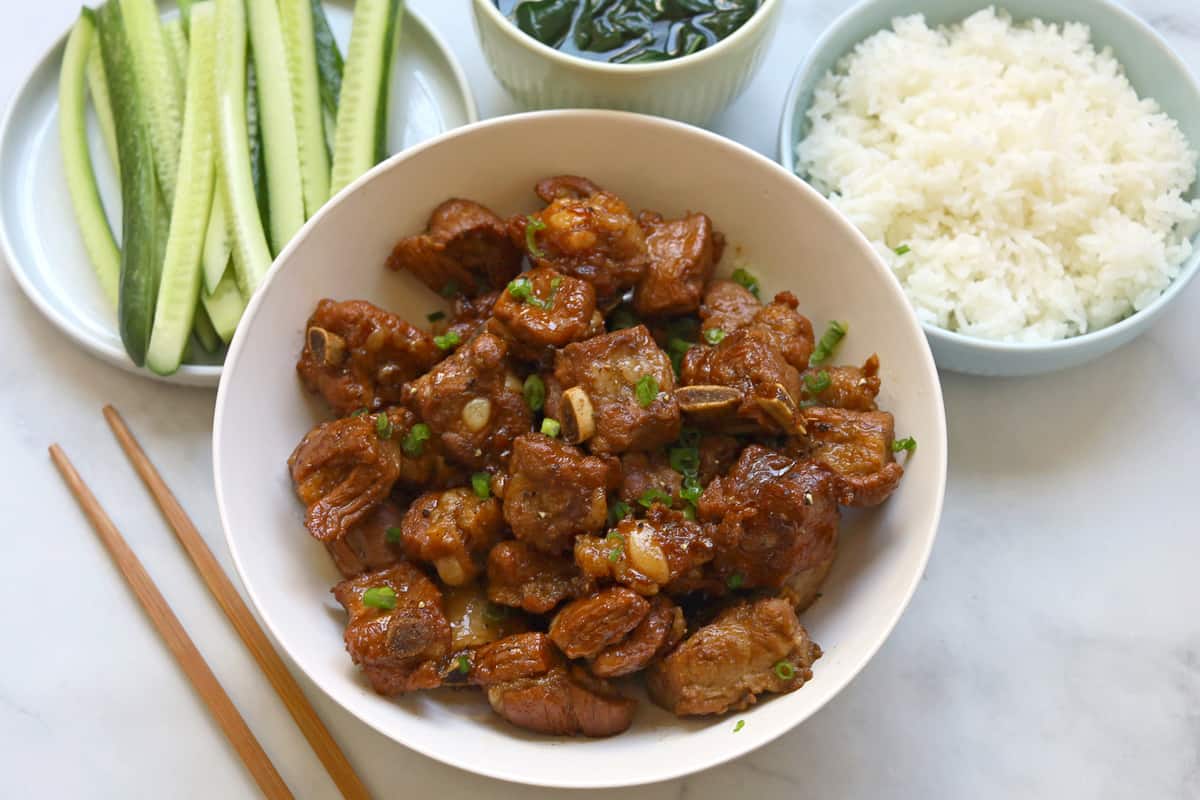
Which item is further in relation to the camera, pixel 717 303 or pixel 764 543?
pixel 717 303

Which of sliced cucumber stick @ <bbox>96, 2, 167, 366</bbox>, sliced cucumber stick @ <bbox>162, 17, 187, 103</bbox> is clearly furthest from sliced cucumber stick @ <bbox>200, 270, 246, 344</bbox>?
sliced cucumber stick @ <bbox>162, 17, 187, 103</bbox>

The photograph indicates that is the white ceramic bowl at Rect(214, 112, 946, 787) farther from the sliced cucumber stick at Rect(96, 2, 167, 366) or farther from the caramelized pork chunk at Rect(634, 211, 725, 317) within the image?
the sliced cucumber stick at Rect(96, 2, 167, 366)

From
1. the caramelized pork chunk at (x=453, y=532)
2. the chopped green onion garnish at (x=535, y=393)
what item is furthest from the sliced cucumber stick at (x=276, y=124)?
the caramelized pork chunk at (x=453, y=532)

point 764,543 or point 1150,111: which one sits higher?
point 1150,111

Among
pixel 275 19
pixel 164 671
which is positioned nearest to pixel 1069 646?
pixel 164 671

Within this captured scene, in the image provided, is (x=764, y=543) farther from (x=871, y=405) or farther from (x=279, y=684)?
(x=279, y=684)

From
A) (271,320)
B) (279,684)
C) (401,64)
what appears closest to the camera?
(271,320)

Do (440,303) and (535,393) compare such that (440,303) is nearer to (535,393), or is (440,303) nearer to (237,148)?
(535,393)
